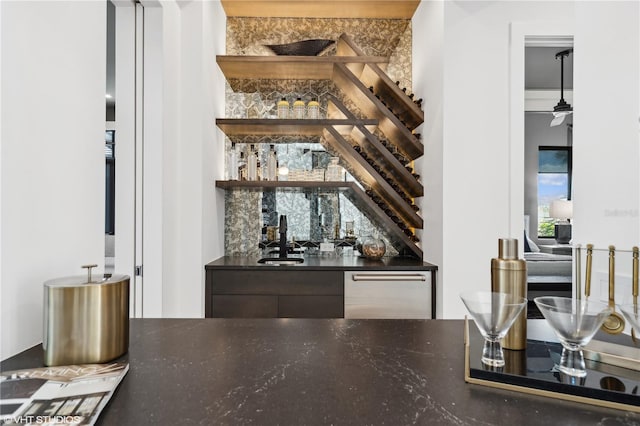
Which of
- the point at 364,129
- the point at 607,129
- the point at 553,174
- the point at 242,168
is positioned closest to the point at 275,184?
the point at 242,168

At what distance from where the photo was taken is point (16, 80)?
3.18 ft

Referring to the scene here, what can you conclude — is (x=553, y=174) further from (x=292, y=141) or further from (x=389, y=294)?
(x=389, y=294)

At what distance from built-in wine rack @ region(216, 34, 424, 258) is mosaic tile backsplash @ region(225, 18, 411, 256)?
4.5 inches

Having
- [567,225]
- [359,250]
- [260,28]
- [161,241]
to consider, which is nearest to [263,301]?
[161,241]

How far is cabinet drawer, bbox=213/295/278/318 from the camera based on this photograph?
2.64 meters

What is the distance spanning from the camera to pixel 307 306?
264 centimetres

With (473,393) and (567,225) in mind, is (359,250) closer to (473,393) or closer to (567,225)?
(473,393)

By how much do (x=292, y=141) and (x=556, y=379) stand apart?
9.56ft

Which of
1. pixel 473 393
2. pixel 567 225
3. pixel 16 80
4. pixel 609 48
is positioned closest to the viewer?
pixel 473 393

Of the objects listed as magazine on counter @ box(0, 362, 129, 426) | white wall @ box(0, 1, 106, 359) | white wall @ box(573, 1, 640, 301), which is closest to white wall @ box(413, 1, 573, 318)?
white wall @ box(573, 1, 640, 301)

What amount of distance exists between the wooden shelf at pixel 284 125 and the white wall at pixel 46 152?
5.24 feet

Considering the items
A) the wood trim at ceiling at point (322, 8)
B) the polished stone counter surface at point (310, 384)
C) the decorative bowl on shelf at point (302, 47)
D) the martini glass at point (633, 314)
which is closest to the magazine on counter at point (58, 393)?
the polished stone counter surface at point (310, 384)

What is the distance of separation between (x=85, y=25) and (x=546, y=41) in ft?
9.00

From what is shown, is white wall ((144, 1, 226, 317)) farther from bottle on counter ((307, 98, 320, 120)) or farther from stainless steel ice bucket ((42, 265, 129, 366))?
stainless steel ice bucket ((42, 265, 129, 366))
